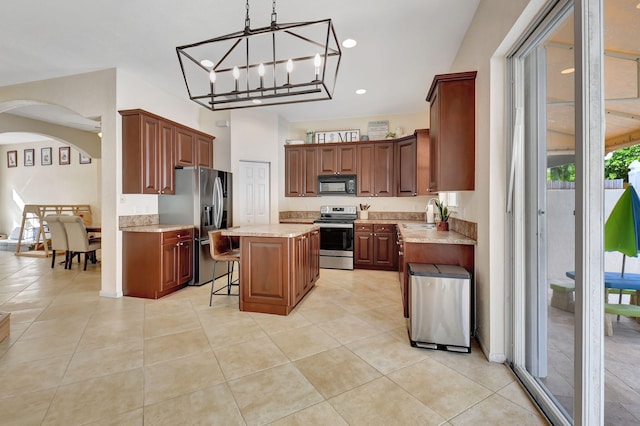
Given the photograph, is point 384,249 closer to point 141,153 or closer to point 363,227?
point 363,227

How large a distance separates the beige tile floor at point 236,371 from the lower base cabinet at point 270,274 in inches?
5.7

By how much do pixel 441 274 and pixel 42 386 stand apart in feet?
9.78

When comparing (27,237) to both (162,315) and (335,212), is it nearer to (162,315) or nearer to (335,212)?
(162,315)

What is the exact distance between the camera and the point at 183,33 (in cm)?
302

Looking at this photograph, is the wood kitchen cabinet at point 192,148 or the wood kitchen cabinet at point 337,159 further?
the wood kitchen cabinet at point 337,159

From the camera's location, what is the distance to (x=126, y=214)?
3926 mm

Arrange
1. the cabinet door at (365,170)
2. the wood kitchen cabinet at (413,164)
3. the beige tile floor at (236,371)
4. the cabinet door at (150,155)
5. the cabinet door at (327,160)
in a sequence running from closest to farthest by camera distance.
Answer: the beige tile floor at (236,371) < the cabinet door at (150,155) < the wood kitchen cabinet at (413,164) < the cabinet door at (365,170) < the cabinet door at (327,160)

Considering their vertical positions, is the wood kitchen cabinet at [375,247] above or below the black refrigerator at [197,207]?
below

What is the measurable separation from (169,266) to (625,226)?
4.33 m

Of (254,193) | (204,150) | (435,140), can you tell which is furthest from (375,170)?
(204,150)

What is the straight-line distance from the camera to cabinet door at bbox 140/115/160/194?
12.7 ft

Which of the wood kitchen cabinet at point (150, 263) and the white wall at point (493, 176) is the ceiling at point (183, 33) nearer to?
the white wall at point (493, 176)

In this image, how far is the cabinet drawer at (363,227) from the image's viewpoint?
17.1 feet

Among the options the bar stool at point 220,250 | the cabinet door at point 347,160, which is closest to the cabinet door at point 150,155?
the bar stool at point 220,250
